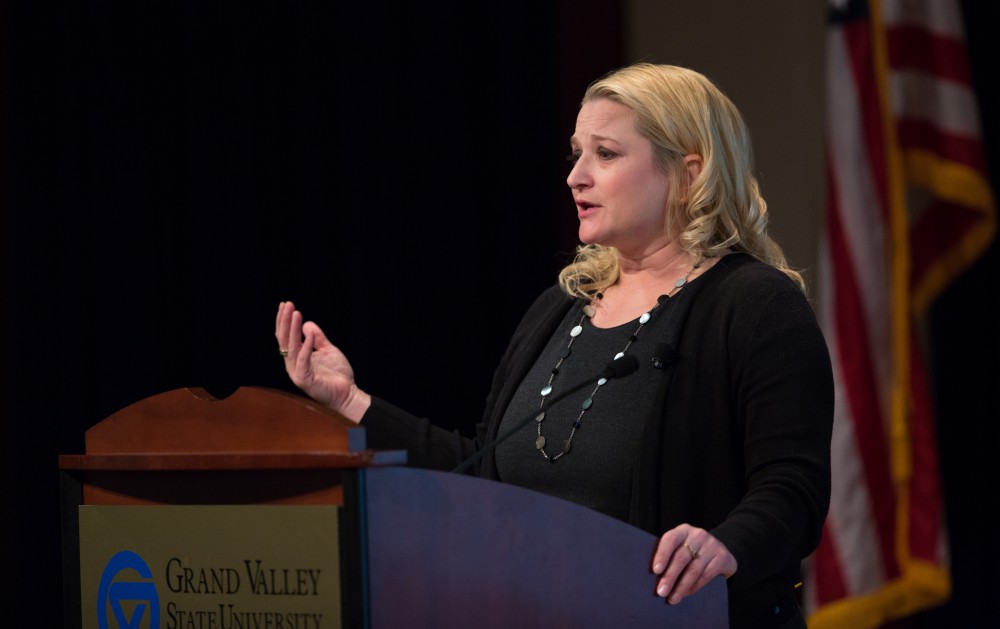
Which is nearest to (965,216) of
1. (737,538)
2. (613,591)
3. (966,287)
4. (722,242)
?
(966,287)

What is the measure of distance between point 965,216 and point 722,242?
5.56ft

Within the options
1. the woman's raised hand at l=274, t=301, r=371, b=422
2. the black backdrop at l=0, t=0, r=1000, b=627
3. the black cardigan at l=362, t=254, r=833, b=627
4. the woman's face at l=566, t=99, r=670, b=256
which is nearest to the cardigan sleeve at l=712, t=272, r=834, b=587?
the black cardigan at l=362, t=254, r=833, b=627

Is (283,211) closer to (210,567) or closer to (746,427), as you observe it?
(746,427)

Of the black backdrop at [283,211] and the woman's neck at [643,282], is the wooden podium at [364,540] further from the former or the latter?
the black backdrop at [283,211]

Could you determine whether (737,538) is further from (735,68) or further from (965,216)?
(735,68)

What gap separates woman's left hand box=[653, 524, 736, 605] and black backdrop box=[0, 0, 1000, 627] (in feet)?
6.55

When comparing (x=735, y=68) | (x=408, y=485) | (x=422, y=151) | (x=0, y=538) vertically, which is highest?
(x=735, y=68)

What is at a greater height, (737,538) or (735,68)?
(735,68)

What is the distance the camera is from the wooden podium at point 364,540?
1.17m

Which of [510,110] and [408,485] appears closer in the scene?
[408,485]

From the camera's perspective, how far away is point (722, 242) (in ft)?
6.09

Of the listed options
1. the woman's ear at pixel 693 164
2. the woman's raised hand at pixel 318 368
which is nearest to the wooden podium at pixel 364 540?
the woman's raised hand at pixel 318 368

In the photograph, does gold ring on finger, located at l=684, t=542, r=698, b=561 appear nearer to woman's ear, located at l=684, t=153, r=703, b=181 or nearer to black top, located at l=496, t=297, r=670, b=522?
black top, located at l=496, t=297, r=670, b=522

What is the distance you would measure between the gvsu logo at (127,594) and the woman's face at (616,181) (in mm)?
873
